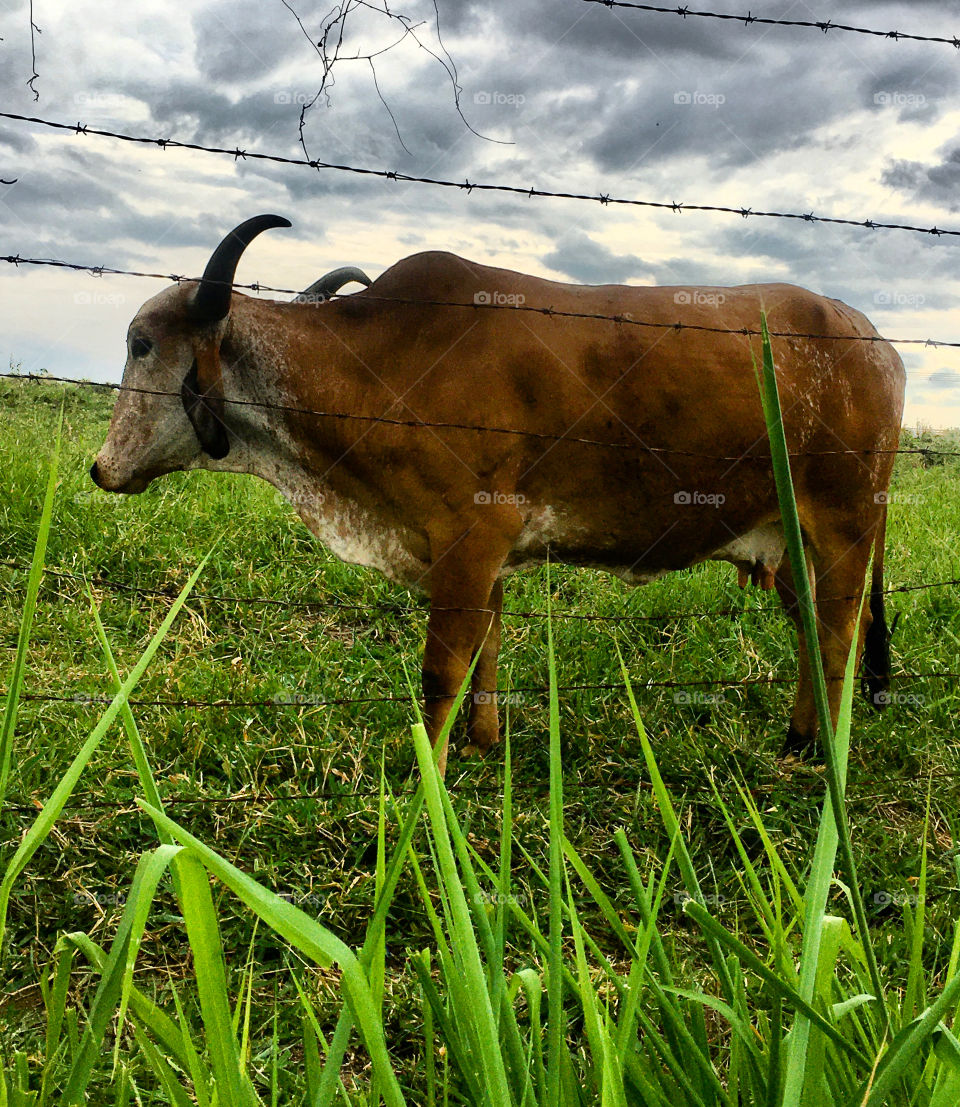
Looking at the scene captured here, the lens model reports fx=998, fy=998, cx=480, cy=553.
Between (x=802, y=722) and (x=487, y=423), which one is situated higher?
(x=487, y=423)

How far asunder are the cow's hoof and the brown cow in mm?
274

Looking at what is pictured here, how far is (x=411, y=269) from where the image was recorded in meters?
3.46

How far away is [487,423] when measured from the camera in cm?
323

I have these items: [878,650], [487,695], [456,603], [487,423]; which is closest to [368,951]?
[456,603]

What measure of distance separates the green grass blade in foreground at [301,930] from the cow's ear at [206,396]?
8.74 feet

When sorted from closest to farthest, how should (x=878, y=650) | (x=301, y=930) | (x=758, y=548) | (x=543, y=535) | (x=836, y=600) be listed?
(x=301, y=930)
(x=543, y=535)
(x=836, y=600)
(x=758, y=548)
(x=878, y=650)

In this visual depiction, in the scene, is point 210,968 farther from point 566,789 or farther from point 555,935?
point 566,789

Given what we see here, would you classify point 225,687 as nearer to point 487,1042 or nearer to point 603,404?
point 603,404

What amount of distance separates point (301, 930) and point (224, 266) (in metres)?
2.76

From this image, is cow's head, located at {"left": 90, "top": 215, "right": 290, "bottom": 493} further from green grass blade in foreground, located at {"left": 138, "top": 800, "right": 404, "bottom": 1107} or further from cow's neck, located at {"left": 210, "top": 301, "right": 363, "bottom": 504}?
green grass blade in foreground, located at {"left": 138, "top": 800, "right": 404, "bottom": 1107}

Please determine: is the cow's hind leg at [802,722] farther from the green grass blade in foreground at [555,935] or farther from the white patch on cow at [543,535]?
the green grass blade in foreground at [555,935]

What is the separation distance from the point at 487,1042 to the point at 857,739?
3380mm

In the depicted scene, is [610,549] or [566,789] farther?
[610,549]

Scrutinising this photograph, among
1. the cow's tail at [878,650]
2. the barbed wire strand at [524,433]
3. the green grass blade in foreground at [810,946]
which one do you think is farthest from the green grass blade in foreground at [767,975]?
the cow's tail at [878,650]
